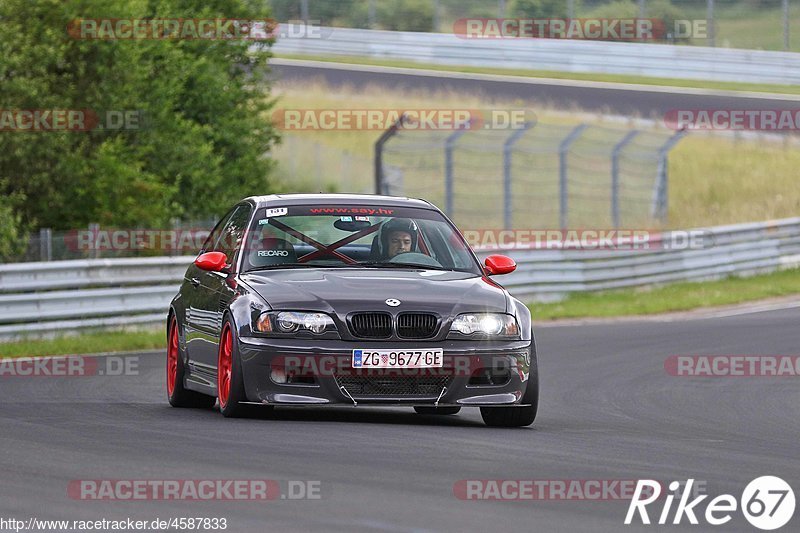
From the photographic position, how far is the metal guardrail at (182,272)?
18516mm

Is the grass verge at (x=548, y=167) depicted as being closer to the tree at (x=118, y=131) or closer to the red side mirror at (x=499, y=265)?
the tree at (x=118, y=131)

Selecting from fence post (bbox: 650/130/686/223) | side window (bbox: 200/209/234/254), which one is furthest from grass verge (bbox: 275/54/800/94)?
side window (bbox: 200/209/234/254)

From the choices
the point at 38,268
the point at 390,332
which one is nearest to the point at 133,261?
the point at 38,268

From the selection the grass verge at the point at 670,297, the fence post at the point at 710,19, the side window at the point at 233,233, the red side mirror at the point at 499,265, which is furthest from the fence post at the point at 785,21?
the red side mirror at the point at 499,265

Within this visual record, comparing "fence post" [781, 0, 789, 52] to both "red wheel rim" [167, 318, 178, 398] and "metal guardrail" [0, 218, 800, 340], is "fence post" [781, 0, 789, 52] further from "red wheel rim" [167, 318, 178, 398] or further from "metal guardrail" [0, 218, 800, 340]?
"red wheel rim" [167, 318, 178, 398]

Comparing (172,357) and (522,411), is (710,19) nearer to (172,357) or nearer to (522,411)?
(172,357)

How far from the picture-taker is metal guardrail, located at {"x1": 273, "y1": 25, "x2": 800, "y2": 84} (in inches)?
1571

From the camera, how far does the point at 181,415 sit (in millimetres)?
11211

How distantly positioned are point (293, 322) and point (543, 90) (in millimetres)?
32841

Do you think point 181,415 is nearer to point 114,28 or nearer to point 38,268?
point 38,268

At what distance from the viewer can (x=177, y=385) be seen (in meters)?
12.1

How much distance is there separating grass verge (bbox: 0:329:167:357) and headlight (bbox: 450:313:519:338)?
8.24m

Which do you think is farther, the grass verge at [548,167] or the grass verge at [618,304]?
the grass verge at [548,167]

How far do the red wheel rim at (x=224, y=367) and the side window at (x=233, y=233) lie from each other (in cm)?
77
